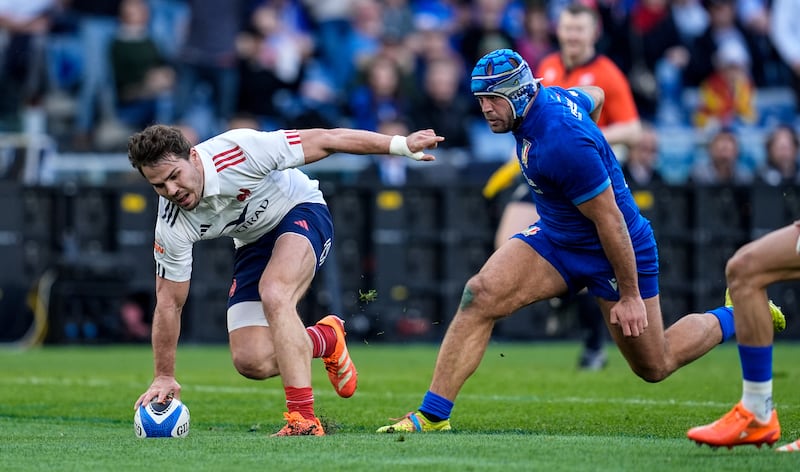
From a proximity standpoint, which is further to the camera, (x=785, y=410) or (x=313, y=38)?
(x=313, y=38)

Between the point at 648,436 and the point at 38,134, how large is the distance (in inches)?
499

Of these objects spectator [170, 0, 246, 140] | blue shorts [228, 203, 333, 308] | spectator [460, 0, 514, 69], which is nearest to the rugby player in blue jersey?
blue shorts [228, 203, 333, 308]

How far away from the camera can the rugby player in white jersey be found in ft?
25.8

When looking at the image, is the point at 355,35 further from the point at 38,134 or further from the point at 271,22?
the point at 38,134

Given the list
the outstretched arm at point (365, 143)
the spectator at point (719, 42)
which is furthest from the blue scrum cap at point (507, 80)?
the spectator at point (719, 42)

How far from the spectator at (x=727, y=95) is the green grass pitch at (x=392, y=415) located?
202 inches

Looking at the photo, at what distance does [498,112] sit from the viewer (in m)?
7.72

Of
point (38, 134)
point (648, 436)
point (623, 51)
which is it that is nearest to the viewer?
point (648, 436)

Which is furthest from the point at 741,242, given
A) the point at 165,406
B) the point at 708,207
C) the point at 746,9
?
the point at 165,406

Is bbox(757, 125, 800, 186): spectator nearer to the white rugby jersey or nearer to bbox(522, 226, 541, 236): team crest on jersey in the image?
bbox(522, 226, 541, 236): team crest on jersey

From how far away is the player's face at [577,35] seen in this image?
39.5ft

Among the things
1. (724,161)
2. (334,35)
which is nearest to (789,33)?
(724,161)

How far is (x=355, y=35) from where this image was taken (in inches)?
829

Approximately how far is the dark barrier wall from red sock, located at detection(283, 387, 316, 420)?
9.41 meters
